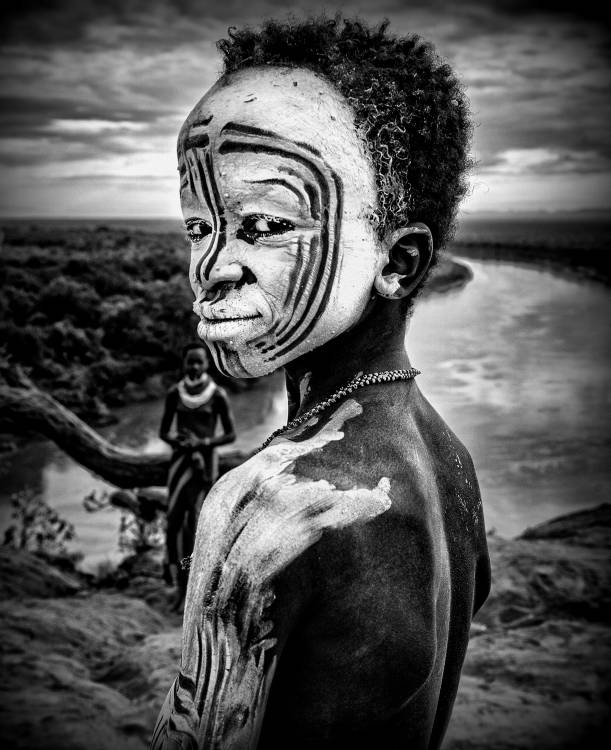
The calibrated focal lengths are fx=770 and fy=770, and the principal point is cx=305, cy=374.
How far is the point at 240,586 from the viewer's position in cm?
124

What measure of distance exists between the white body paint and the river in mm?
8104

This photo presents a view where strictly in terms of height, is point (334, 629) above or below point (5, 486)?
above

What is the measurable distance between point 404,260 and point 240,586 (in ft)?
2.36

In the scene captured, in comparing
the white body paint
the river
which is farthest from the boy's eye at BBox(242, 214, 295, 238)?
the river

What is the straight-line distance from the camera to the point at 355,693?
1.32 m

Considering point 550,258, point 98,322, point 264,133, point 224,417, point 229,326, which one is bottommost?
point 98,322

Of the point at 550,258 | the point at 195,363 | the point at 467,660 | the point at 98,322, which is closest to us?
the point at 467,660

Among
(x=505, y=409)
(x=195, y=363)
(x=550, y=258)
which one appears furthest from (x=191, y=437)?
(x=550, y=258)

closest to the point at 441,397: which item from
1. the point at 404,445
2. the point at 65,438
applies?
the point at 65,438

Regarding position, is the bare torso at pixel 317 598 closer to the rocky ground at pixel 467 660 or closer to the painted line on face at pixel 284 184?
the painted line on face at pixel 284 184

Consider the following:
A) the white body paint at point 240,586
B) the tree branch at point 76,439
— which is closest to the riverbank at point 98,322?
the tree branch at point 76,439

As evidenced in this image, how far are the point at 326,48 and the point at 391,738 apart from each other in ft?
4.23

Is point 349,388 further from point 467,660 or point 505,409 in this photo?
point 505,409

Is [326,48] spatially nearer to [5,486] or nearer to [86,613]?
[86,613]
